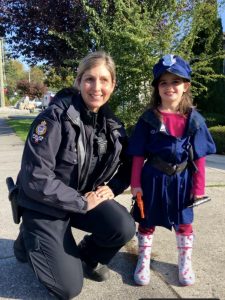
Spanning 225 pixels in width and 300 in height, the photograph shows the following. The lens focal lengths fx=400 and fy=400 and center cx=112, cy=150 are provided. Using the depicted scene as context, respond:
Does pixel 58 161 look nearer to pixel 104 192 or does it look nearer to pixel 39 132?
pixel 39 132

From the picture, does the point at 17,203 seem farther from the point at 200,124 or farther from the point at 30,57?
the point at 30,57

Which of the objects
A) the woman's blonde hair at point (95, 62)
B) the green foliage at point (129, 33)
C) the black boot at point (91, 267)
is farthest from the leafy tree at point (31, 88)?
the black boot at point (91, 267)

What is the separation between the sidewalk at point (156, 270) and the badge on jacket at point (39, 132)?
960 millimetres

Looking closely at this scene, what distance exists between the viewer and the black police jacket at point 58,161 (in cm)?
247

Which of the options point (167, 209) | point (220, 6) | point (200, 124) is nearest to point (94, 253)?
point (167, 209)

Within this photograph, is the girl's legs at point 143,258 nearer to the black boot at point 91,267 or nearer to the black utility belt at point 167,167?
the black boot at point 91,267

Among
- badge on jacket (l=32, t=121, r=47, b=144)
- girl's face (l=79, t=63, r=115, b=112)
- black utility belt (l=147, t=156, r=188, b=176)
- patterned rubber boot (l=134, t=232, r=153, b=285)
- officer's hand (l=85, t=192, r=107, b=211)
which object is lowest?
patterned rubber boot (l=134, t=232, r=153, b=285)

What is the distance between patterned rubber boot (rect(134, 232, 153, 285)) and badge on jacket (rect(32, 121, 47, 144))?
3.28 ft

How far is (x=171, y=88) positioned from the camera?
2744mm

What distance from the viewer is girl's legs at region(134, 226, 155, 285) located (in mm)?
2668

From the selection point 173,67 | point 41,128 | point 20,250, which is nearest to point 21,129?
point 20,250

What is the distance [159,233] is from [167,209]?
34.8 inches

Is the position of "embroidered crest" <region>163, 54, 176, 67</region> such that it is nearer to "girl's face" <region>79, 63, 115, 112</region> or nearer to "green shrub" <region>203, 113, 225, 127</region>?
"girl's face" <region>79, 63, 115, 112</region>

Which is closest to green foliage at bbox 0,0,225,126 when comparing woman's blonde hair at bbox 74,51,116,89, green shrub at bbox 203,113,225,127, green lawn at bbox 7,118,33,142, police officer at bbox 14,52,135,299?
green lawn at bbox 7,118,33,142
